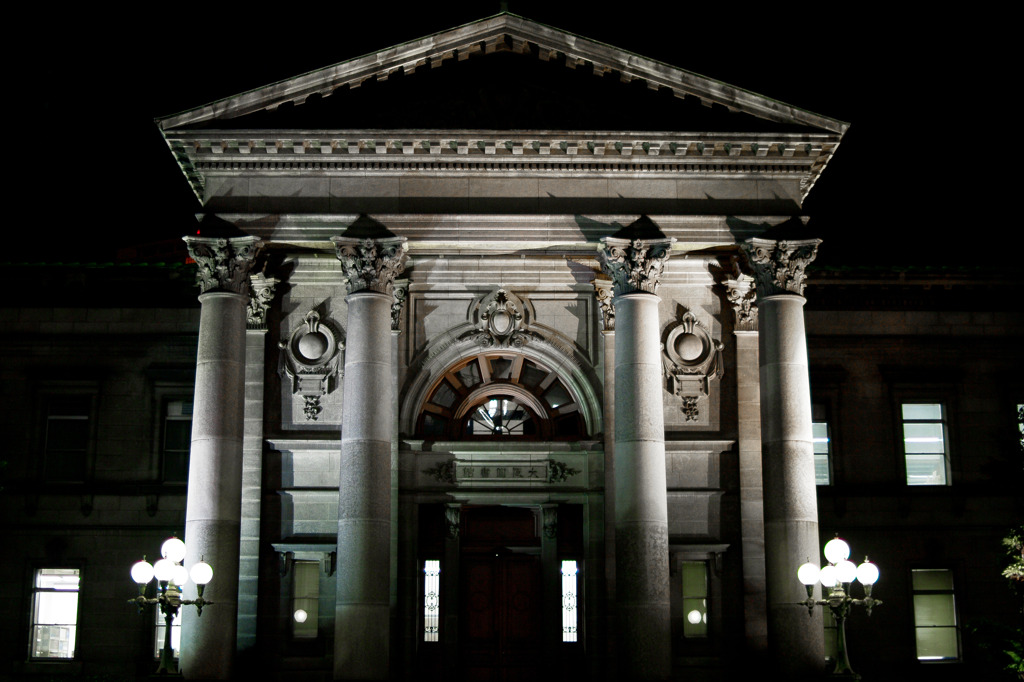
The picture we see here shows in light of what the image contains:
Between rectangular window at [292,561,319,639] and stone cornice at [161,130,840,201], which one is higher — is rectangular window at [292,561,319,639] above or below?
below

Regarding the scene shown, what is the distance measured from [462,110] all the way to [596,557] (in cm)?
1157

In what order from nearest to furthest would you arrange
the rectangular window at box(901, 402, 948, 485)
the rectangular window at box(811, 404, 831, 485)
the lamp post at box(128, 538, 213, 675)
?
the lamp post at box(128, 538, 213, 675) → the rectangular window at box(811, 404, 831, 485) → the rectangular window at box(901, 402, 948, 485)

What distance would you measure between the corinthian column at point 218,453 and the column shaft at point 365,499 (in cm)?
238

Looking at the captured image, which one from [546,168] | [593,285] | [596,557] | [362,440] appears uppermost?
[546,168]

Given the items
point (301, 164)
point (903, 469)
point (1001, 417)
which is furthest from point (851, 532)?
point (301, 164)

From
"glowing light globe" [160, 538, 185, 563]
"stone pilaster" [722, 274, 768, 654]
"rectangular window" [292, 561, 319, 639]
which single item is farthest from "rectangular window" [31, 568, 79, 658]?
"stone pilaster" [722, 274, 768, 654]

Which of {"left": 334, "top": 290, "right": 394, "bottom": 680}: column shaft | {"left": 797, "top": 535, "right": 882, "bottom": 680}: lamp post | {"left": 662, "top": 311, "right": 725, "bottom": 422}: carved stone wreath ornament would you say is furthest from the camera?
{"left": 662, "top": 311, "right": 725, "bottom": 422}: carved stone wreath ornament

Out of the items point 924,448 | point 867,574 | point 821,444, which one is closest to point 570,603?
point 821,444

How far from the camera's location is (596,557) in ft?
93.0

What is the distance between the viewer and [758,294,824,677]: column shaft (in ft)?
77.9

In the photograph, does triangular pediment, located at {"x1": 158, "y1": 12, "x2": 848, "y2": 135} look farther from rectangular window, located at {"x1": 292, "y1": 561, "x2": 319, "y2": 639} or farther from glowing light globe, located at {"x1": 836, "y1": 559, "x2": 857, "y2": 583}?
rectangular window, located at {"x1": 292, "y1": 561, "x2": 319, "y2": 639}

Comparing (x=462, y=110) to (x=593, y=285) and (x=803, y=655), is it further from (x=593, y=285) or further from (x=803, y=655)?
(x=803, y=655)

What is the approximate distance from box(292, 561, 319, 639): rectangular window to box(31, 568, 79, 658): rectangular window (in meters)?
7.43

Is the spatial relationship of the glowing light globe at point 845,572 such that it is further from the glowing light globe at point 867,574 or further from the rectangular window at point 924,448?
the rectangular window at point 924,448
